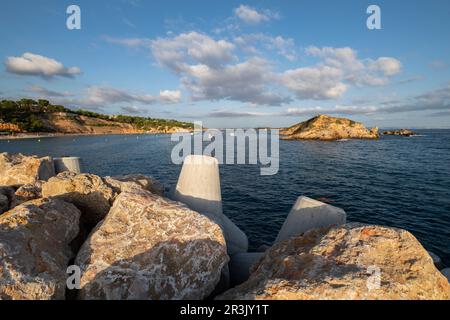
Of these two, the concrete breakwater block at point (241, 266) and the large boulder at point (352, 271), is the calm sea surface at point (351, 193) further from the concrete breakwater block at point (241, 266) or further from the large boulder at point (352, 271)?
the large boulder at point (352, 271)

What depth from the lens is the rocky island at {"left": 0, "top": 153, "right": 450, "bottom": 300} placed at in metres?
4.63

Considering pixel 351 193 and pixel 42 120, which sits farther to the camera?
pixel 42 120

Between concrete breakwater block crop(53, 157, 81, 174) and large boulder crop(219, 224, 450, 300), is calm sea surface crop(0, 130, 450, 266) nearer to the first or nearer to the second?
large boulder crop(219, 224, 450, 300)

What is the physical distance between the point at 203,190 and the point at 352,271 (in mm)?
7939

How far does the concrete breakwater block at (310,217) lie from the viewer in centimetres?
941

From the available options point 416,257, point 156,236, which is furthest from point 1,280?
point 416,257

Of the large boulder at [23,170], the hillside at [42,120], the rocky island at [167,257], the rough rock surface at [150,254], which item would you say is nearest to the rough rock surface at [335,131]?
the large boulder at [23,170]

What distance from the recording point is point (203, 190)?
466 inches

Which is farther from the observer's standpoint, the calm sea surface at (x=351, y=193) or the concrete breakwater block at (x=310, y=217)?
the calm sea surface at (x=351, y=193)

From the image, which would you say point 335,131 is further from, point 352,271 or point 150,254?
point 150,254

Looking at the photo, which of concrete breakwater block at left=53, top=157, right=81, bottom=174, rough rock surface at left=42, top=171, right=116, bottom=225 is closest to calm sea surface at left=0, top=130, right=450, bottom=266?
rough rock surface at left=42, top=171, right=116, bottom=225

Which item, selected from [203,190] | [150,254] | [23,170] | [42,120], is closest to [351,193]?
[203,190]

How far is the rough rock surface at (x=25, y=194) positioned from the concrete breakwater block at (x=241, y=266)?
816 cm

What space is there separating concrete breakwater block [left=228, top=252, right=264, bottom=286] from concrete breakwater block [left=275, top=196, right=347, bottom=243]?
1796mm
